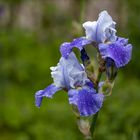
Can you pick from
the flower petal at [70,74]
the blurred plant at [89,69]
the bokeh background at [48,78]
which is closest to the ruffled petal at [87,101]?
the blurred plant at [89,69]

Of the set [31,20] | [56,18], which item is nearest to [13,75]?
[56,18]

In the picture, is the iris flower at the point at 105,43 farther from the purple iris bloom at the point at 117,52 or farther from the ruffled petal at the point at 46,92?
the ruffled petal at the point at 46,92

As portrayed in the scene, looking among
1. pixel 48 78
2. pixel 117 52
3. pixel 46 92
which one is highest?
pixel 117 52

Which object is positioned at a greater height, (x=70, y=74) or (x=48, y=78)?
(x=70, y=74)

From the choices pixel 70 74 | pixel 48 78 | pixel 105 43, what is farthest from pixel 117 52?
pixel 48 78

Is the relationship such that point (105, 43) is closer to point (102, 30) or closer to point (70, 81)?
point (102, 30)

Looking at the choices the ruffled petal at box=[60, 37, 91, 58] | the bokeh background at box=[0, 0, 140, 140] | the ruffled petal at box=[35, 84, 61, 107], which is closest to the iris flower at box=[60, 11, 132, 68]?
the ruffled petal at box=[60, 37, 91, 58]

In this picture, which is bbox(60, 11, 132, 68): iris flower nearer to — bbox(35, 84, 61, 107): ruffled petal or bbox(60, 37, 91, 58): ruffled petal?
bbox(60, 37, 91, 58): ruffled petal

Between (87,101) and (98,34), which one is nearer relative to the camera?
(87,101)
